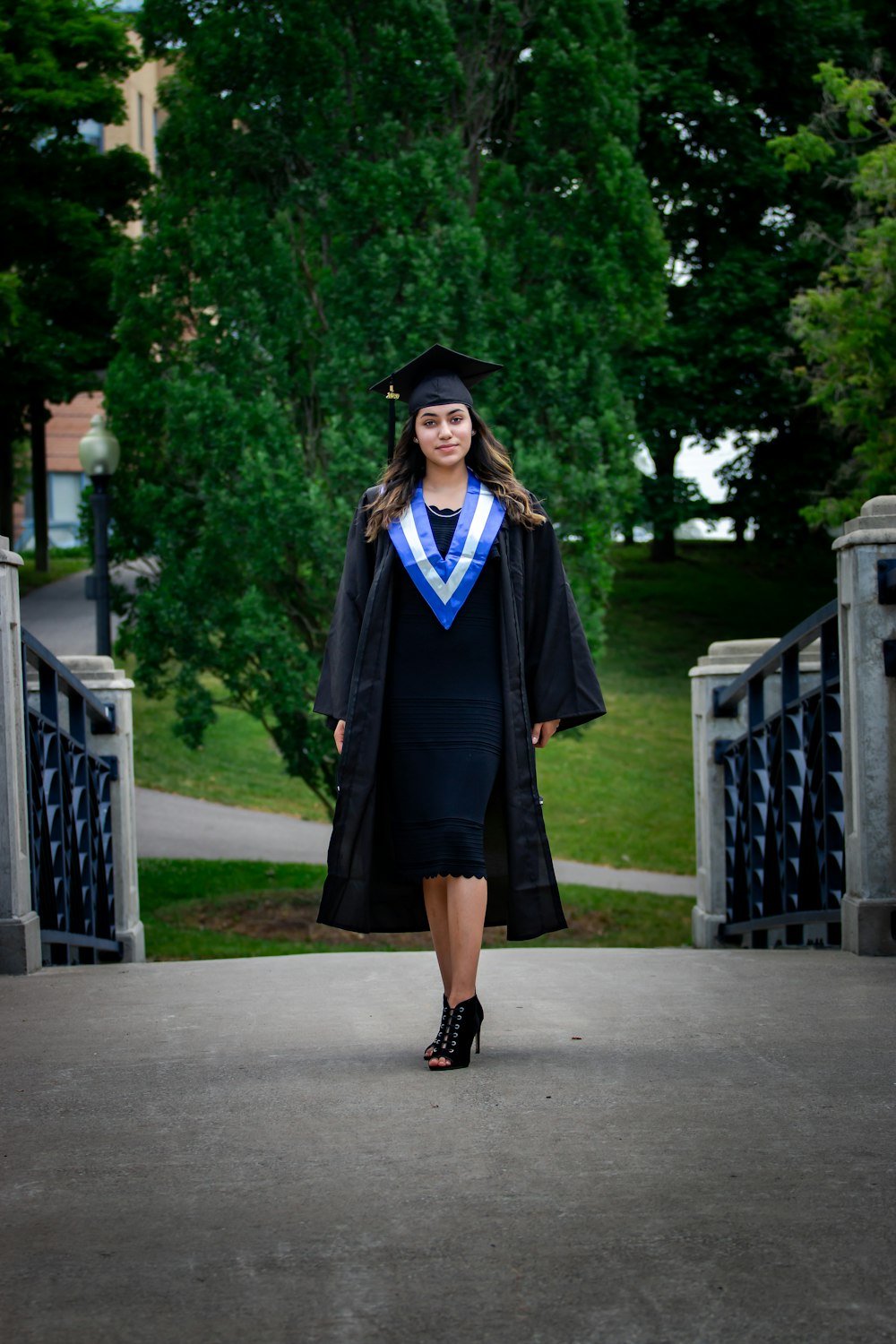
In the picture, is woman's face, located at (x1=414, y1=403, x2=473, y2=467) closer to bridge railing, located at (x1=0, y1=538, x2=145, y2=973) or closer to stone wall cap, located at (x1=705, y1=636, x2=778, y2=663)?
bridge railing, located at (x1=0, y1=538, x2=145, y2=973)

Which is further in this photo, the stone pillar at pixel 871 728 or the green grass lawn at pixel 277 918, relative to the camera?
the green grass lawn at pixel 277 918

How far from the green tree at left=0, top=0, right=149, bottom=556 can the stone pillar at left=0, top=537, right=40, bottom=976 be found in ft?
68.8

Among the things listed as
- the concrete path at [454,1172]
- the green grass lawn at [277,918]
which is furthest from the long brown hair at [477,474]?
the green grass lawn at [277,918]

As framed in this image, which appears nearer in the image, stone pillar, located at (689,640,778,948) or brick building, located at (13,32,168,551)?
stone pillar, located at (689,640,778,948)

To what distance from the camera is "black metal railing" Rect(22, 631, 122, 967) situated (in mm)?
6684

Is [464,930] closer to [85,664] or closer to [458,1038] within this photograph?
[458,1038]

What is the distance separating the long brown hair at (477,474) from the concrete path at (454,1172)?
1484mm

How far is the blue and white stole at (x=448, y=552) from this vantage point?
461 cm

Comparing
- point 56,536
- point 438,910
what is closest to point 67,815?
point 438,910

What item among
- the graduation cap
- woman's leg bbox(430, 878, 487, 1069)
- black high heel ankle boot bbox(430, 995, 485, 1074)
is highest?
the graduation cap

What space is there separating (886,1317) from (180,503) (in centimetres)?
1180

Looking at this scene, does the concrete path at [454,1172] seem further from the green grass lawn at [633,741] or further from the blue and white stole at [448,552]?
the green grass lawn at [633,741]

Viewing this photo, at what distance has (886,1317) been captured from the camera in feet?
8.00

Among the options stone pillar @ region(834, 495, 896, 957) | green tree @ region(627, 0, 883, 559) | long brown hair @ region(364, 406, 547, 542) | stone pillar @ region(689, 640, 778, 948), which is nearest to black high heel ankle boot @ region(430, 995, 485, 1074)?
long brown hair @ region(364, 406, 547, 542)
